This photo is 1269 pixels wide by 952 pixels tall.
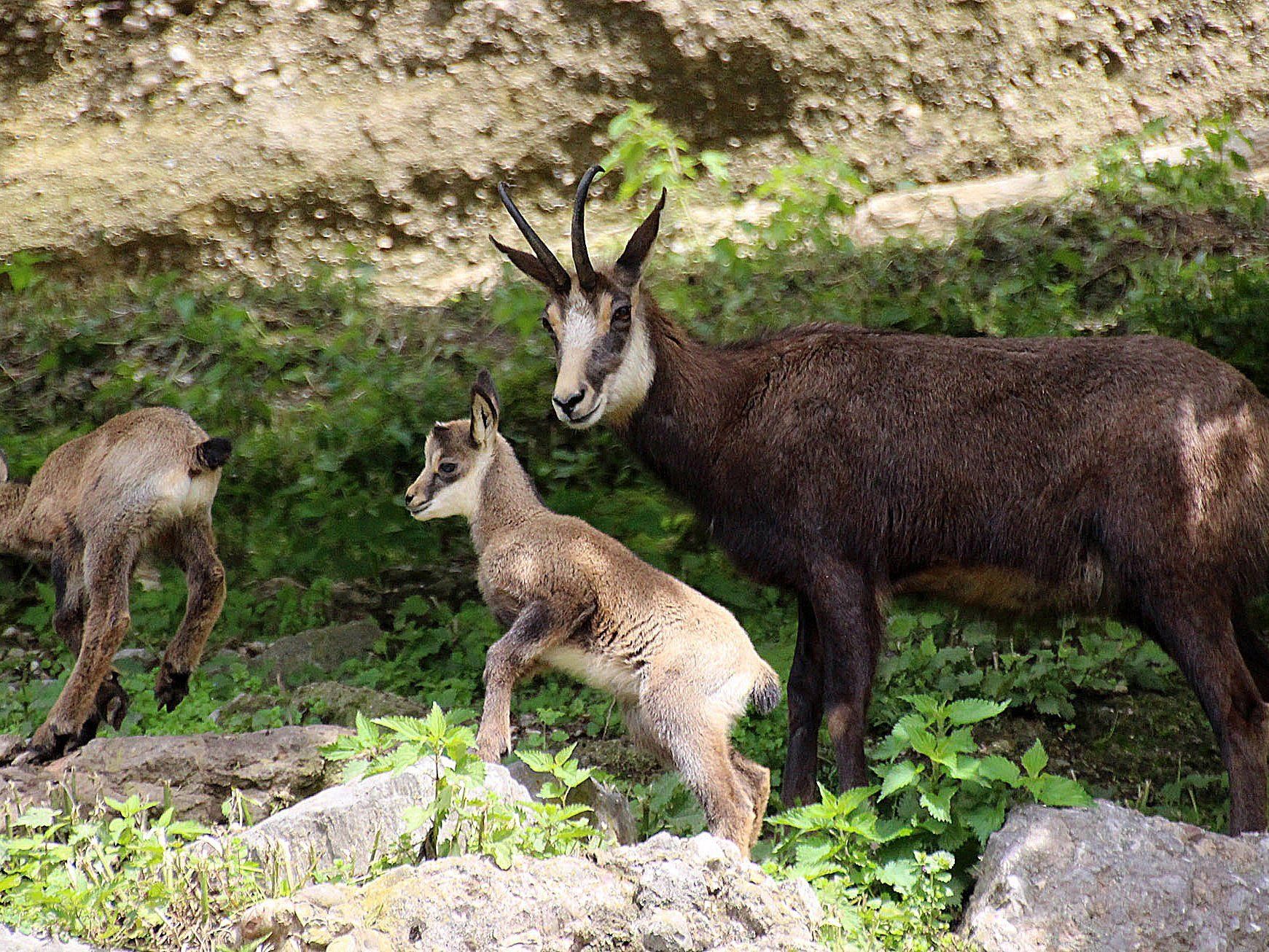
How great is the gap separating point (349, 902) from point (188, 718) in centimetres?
271

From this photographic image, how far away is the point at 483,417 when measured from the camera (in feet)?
19.0

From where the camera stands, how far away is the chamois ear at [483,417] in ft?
18.8

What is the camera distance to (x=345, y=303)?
9.50 m

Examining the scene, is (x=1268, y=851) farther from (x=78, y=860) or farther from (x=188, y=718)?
(x=188, y=718)

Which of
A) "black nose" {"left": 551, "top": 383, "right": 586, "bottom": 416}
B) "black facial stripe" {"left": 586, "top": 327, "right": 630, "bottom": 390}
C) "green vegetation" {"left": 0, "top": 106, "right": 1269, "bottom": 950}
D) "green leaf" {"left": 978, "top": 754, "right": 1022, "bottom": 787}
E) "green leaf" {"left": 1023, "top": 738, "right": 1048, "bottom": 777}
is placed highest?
"black facial stripe" {"left": 586, "top": 327, "right": 630, "bottom": 390}

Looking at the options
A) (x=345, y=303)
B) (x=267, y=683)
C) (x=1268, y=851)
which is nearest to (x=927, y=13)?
(x=345, y=303)

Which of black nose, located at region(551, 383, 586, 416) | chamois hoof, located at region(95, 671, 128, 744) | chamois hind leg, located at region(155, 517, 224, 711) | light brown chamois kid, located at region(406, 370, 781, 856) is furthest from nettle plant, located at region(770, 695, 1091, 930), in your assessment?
chamois hoof, located at region(95, 671, 128, 744)

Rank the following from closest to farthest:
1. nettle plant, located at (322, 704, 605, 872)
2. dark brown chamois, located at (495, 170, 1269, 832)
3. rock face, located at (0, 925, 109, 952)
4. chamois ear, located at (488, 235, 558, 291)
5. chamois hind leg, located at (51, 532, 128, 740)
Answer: rock face, located at (0, 925, 109, 952) → nettle plant, located at (322, 704, 605, 872) → dark brown chamois, located at (495, 170, 1269, 832) → chamois hind leg, located at (51, 532, 128, 740) → chamois ear, located at (488, 235, 558, 291)

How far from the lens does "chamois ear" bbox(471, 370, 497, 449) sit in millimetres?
5738

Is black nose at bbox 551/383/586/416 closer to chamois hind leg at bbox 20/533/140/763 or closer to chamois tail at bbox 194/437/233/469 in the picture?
chamois tail at bbox 194/437/233/469

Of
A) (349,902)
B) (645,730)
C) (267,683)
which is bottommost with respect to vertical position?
(267,683)

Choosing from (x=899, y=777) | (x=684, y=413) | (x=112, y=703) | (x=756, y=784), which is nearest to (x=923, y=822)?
(x=899, y=777)

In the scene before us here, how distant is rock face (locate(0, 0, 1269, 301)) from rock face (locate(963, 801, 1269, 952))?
272 inches

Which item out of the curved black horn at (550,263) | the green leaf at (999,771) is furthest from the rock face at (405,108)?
the green leaf at (999,771)
